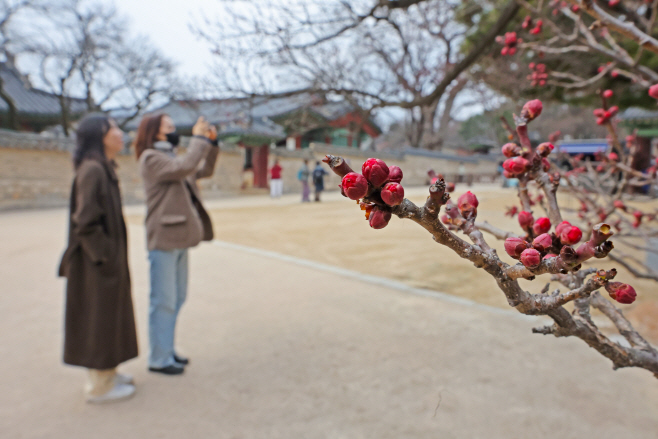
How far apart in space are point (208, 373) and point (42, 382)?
0.94m

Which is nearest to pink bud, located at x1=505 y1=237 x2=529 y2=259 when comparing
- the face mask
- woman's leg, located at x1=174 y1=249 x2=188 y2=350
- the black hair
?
the black hair

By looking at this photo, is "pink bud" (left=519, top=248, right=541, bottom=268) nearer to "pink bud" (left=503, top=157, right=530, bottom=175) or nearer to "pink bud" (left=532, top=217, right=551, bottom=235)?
"pink bud" (left=532, top=217, right=551, bottom=235)

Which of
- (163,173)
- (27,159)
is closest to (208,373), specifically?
(163,173)

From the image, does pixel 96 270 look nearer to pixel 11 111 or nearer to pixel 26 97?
pixel 11 111

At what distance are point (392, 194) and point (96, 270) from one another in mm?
2246

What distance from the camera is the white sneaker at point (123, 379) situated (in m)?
2.42

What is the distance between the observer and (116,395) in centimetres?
231

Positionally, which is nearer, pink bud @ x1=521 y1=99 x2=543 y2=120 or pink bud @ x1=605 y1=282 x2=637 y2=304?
pink bud @ x1=605 y1=282 x2=637 y2=304

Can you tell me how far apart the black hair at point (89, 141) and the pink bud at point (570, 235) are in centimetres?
235

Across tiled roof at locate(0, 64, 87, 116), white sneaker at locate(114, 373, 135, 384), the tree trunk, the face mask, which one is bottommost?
white sneaker at locate(114, 373, 135, 384)

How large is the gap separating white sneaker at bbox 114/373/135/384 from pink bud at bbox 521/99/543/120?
2457mm

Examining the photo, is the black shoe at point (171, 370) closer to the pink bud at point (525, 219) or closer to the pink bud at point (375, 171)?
the pink bud at point (525, 219)

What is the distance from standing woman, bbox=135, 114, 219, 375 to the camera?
2527 millimetres

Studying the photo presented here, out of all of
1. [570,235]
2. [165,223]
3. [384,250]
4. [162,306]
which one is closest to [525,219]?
[570,235]
